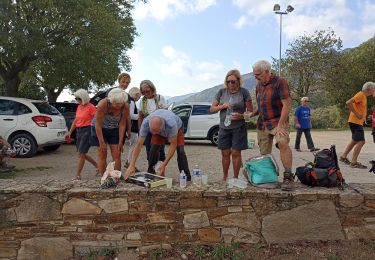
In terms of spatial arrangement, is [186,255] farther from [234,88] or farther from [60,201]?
[234,88]

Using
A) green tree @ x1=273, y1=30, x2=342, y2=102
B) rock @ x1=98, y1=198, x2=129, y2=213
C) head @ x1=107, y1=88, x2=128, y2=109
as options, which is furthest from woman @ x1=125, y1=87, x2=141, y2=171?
green tree @ x1=273, y1=30, x2=342, y2=102

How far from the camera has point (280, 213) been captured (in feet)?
12.2

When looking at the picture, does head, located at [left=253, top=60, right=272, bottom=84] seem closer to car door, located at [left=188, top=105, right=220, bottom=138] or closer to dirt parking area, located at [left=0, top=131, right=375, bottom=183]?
dirt parking area, located at [left=0, top=131, right=375, bottom=183]

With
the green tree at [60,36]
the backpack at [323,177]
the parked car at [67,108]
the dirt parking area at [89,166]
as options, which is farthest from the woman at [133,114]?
the parked car at [67,108]

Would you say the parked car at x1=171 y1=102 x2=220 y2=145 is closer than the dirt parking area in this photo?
No

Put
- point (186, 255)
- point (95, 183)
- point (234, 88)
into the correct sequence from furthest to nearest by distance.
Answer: point (234, 88), point (95, 183), point (186, 255)

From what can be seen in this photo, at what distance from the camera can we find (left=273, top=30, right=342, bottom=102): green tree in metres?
32.4

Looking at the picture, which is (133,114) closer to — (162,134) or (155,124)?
(162,134)

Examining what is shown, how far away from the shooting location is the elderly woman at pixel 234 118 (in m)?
4.57

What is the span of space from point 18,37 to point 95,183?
851cm


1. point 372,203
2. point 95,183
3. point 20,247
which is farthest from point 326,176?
point 20,247

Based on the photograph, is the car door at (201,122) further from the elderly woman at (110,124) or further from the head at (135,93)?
the elderly woman at (110,124)

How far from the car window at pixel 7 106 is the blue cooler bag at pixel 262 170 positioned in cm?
694

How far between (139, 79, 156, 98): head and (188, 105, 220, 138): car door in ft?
21.1
